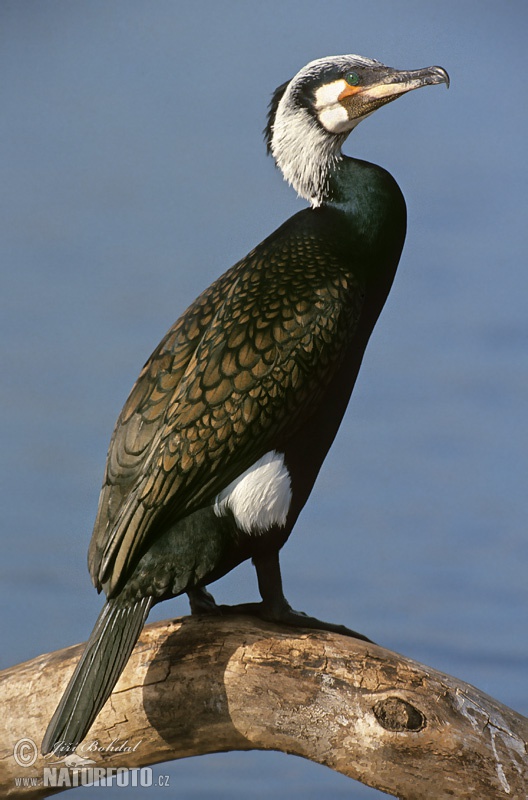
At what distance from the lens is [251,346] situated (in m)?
2.26

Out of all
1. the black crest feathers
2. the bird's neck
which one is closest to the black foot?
the bird's neck

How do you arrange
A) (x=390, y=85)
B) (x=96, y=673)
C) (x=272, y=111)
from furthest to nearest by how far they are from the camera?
1. (x=272, y=111)
2. (x=390, y=85)
3. (x=96, y=673)

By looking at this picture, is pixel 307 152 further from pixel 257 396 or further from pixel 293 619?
pixel 293 619

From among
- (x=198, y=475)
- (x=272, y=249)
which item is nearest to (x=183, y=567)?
(x=198, y=475)

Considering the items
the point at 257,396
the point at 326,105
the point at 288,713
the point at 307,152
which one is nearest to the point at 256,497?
the point at 257,396

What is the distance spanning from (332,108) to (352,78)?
0.08 metres

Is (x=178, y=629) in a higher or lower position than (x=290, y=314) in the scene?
lower

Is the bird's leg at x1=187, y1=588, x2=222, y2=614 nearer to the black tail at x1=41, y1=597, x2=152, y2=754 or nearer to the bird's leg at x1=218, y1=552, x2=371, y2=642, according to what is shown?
the bird's leg at x1=218, y1=552, x2=371, y2=642

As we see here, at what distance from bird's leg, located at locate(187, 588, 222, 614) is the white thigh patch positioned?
0.91 feet

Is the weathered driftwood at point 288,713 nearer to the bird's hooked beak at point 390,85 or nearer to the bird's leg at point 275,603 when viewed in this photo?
the bird's leg at point 275,603

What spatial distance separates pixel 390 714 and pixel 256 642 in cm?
32

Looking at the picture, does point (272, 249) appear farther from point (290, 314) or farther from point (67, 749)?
point (67, 749)

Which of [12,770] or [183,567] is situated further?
[12,770]

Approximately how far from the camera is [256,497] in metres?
2.30
